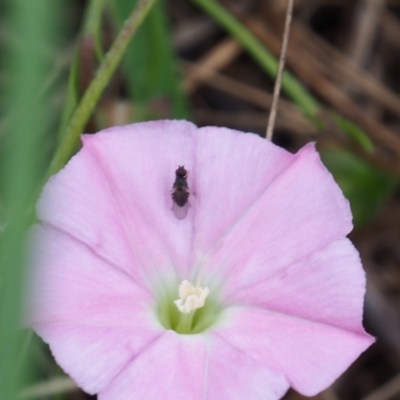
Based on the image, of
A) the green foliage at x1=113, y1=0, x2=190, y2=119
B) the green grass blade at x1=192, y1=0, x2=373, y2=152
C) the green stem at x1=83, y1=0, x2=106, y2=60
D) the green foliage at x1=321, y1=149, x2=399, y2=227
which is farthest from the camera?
the green foliage at x1=321, y1=149, x2=399, y2=227

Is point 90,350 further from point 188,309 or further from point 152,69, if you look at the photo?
point 152,69

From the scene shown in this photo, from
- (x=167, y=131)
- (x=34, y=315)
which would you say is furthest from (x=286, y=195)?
(x=34, y=315)

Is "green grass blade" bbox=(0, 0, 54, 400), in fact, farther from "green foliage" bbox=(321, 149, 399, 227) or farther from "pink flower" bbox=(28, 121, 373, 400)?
"green foliage" bbox=(321, 149, 399, 227)

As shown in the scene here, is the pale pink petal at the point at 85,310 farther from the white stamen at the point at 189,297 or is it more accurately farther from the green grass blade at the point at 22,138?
the green grass blade at the point at 22,138

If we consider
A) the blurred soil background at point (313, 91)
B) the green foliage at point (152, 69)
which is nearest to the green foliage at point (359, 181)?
the blurred soil background at point (313, 91)

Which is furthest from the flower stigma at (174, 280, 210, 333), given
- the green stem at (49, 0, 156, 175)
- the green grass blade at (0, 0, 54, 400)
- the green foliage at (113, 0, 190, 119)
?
the green foliage at (113, 0, 190, 119)
